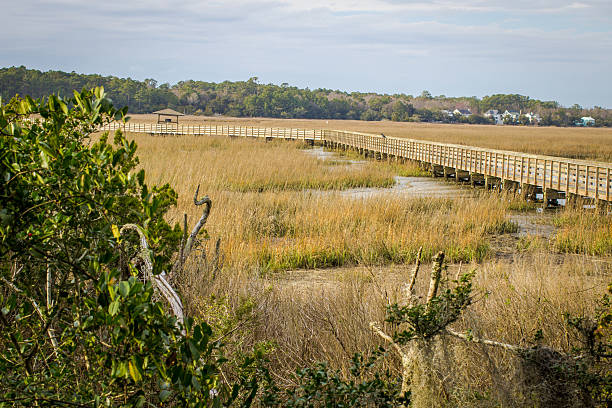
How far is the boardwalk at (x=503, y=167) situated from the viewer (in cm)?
1723

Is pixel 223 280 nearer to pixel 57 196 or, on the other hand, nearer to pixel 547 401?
pixel 547 401

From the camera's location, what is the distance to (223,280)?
6.55 m

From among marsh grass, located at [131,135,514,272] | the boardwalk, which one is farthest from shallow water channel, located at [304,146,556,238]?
A: the boardwalk

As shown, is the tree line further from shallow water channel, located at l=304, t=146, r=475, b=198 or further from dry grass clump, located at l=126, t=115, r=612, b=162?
shallow water channel, located at l=304, t=146, r=475, b=198

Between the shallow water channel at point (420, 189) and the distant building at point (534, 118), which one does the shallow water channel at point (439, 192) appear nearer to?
the shallow water channel at point (420, 189)

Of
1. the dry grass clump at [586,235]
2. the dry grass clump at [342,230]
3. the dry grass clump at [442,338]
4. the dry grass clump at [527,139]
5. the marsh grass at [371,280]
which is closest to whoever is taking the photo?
the dry grass clump at [442,338]

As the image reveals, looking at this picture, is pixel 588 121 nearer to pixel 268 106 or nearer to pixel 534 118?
pixel 534 118

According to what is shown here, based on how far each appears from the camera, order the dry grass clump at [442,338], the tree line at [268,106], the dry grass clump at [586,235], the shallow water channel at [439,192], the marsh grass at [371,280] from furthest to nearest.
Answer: the tree line at [268,106]
the shallow water channel at [439,192]
the dry grass clump at [586,235]
the marsh grass at [371,280]
the dry grass clump at [442,338]

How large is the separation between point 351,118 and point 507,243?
591 feet

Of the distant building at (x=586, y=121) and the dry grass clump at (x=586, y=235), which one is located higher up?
the distant building at (x=586, y=121)

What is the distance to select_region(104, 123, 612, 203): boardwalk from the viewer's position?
56.5 feet

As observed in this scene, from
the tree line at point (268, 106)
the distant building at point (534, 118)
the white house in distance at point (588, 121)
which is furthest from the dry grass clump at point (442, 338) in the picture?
the distant building at point (534, 118)

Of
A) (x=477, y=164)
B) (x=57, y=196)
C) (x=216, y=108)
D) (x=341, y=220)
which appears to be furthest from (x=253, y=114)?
(x=57, y=196)

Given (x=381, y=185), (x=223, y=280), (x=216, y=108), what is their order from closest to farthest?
(x=223, y=280) < (x=381, y=185) < (x=216, y=108)
